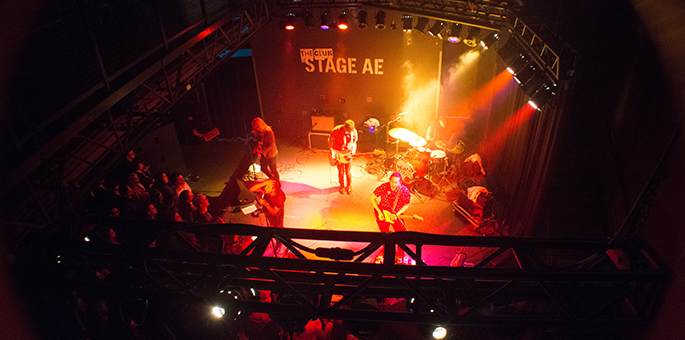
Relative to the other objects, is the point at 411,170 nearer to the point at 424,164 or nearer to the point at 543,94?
the point at 424,164

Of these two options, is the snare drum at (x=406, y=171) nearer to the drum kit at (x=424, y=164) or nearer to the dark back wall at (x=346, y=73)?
the drum kit at (x=424, y=164)

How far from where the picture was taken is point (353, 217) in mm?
8391

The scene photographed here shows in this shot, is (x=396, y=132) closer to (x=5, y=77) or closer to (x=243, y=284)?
(x=243, y=284)

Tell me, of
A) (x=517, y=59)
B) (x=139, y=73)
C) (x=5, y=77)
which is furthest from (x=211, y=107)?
(x=517, y=59)

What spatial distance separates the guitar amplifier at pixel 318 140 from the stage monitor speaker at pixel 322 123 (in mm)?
266

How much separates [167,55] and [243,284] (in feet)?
11.6

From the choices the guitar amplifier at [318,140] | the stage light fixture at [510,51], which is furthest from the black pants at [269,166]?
the stage light fixture at [510,51]

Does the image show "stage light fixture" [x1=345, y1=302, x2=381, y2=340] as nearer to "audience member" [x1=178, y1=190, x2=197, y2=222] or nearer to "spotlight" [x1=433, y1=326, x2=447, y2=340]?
"spotlight" [x1=433, y1=326, x2=447, y2=340]

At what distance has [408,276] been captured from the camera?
300 centimetres

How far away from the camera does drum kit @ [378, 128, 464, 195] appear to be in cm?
934

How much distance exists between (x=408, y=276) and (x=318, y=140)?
349 inches

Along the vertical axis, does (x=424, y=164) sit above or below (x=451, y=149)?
below

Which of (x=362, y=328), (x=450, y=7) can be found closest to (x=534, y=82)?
(x=450, y=7)

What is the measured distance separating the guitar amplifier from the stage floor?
170 mm
